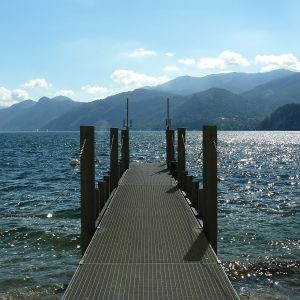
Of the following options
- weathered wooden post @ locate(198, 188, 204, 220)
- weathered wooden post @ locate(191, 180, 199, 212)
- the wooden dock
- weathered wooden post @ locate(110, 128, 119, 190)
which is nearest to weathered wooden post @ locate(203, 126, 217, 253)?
the wooden dock

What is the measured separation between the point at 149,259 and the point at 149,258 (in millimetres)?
47

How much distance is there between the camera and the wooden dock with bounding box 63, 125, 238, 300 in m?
6.90

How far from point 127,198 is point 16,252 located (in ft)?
11.3

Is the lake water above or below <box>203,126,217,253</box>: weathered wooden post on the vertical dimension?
below

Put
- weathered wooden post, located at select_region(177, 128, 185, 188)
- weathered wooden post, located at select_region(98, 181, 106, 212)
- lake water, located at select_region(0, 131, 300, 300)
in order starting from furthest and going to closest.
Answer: weathered wooden post, located at select_region(177, 128, 185, 188), weathered wooden post, located at select_region(98, 181, 106, 212), lake water, located at select_region(0, 131, 300, 300)

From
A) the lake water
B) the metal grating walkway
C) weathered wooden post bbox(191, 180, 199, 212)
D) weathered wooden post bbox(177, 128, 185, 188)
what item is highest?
weathered wooden post bbox(177, 128, 185, 188)

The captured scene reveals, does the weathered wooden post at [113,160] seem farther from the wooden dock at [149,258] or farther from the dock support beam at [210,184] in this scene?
the dock support beam at [210,184]

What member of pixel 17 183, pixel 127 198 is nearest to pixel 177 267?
pixel 127 198

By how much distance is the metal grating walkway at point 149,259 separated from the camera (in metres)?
6.89

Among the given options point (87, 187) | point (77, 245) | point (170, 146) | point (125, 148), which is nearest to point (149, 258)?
point (87, 187)

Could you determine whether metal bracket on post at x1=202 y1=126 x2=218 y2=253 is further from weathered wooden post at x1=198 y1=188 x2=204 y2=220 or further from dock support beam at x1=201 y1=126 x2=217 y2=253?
weathered wooden post at x1=198 y1=188 x2=204 y2=220

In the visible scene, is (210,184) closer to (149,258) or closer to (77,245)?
(149,258)

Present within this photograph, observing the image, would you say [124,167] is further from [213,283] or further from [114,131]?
[213,283]

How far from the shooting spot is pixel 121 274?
750 centimetres
